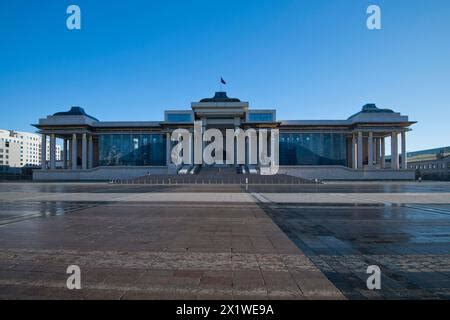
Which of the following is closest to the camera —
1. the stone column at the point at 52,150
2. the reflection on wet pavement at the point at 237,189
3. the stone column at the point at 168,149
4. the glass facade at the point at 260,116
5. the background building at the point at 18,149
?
the reflection on wet pavement at the point at 237,189

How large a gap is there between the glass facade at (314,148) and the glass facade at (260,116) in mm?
5611

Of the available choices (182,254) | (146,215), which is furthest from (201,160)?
(182,254)

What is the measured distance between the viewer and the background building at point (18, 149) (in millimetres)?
123500

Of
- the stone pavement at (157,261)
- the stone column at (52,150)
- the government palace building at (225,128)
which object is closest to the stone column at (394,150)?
the government palace building at (225,128)

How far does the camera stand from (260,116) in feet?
223

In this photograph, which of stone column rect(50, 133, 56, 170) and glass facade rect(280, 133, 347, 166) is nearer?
stone column rect(50, 133, 56, 170)

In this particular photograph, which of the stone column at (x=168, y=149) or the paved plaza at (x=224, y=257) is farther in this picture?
the stone column at (x=168, y=149)

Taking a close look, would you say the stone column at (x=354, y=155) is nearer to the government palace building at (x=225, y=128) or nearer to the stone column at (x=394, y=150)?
the government palace building at (x=225, y=128)

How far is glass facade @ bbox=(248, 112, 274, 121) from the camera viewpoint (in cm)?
6781

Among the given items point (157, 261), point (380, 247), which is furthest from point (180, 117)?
point (157, 261)

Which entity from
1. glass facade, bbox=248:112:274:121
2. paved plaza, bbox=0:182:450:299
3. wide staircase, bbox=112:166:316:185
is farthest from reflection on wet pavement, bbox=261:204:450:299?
glass facade, bbox=248:112:274:121

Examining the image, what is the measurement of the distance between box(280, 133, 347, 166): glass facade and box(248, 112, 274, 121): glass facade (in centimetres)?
561

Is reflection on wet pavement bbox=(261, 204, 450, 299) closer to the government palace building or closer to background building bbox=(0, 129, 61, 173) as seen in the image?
the government palace building
